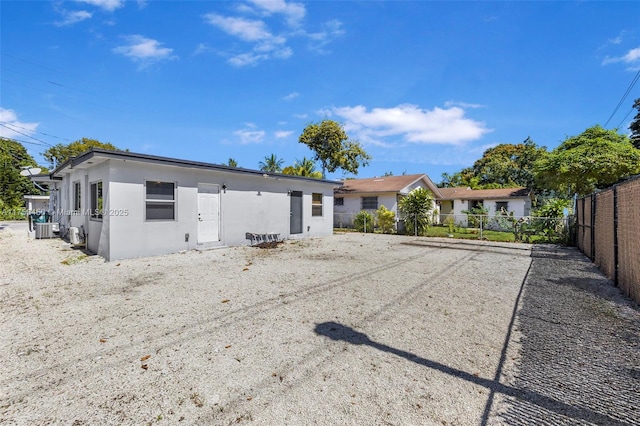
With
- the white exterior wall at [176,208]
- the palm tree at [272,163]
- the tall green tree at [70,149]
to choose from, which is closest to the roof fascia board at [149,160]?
the white exterior wall at [176,208]

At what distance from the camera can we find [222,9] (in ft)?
31.0

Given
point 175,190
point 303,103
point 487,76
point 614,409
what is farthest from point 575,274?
point 303,103

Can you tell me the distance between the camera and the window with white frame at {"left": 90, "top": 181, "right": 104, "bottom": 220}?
29.5ft

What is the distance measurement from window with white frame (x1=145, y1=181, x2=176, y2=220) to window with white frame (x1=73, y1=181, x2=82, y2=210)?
14.3ft

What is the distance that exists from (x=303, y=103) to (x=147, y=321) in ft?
57.3

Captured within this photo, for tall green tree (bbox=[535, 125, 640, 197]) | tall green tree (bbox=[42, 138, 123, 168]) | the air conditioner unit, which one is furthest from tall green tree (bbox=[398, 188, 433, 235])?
tall green tree (bbox=[42, 138, 123, 168])

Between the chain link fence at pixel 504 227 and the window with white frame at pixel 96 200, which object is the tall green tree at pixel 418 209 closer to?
the chain link fence at pixel 504 227

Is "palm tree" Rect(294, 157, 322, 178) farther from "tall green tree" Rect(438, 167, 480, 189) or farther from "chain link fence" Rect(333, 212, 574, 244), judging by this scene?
"tall green tree" Rect(438, 167, 480, 189)

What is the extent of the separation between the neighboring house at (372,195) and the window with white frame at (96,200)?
14.1 m

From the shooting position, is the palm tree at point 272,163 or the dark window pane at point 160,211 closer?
the dark window pane at point 160,211

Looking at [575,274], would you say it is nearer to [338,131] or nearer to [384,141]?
[338,131]

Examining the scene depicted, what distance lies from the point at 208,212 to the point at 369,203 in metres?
13.0

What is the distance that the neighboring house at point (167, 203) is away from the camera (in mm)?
7953

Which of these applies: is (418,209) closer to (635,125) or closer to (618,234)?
→ (618,234)
